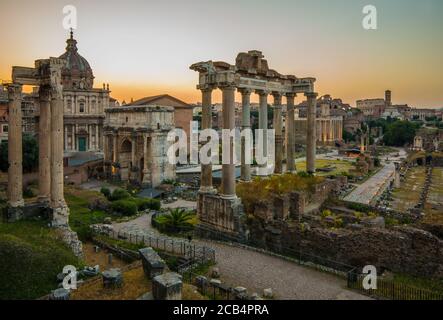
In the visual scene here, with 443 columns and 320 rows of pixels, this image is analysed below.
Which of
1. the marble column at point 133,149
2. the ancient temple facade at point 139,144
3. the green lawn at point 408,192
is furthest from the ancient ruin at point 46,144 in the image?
the green lawn at point 408,192

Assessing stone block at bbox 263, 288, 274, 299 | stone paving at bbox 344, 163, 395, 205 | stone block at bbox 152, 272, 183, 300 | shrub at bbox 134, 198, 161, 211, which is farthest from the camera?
stone paving at bbox 344, 163, 395, 205

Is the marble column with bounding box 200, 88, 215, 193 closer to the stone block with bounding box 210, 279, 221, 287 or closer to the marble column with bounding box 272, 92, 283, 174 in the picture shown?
the marble column with bounding box 272, 92, 283, 174

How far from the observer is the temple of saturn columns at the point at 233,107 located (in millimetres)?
19391

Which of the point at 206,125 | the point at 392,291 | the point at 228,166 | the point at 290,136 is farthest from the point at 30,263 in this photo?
the point at 290,136

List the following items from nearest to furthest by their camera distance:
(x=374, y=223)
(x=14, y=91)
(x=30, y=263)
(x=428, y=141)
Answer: (x=30, y=263)
(x=374, y=223)
(x=14, y=91)
(x=428, y=141)

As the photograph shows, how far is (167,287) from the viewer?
418 inches

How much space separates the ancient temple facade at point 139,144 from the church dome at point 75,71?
400 inches

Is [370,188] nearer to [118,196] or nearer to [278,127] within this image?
[278,127]

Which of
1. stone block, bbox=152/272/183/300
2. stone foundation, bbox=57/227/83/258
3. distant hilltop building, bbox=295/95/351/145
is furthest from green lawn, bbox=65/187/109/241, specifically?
distant hilltop building, bbox=295/95/351/145

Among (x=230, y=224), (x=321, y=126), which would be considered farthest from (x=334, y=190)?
(x=321, y=126)

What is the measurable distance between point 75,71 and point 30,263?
1908 inches

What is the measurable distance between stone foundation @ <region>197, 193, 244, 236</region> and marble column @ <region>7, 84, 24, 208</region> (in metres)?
9.39

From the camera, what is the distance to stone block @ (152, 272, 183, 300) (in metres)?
10.7

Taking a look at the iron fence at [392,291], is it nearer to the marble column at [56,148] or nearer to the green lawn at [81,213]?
the marble column at [56,148]
